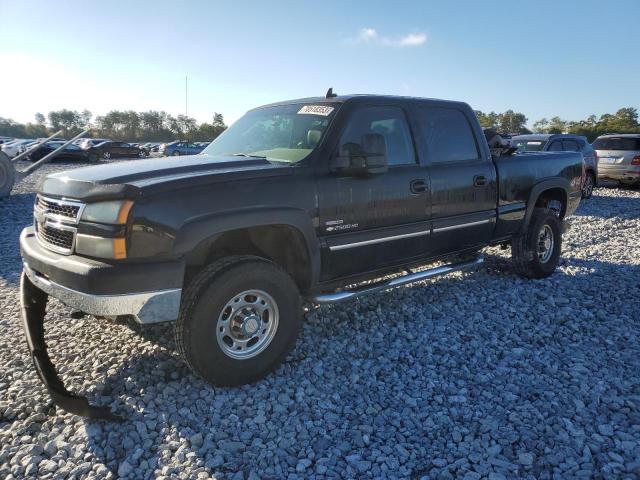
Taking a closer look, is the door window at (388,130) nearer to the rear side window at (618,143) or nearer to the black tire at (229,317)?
the black tire at (229,317)

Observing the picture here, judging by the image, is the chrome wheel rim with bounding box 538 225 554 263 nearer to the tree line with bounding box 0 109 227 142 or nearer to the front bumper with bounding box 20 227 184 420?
the front bumper with bounding box 20 227 184 420

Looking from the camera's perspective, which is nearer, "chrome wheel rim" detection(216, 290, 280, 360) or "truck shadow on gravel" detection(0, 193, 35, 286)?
"chrome wheel rim" detection(216, 290, 280, 360)

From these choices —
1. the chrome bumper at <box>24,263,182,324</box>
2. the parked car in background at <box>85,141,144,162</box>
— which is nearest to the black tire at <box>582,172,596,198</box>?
the chrome bumper at <box>24,263,182,324</box>

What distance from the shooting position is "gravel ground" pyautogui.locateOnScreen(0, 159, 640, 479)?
247 cm

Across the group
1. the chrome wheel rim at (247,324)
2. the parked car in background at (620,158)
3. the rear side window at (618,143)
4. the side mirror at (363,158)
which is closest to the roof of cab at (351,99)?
the side mirror at (363,158)

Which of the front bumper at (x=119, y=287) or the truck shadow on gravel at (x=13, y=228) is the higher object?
the front bumper at (x=119, y=287)

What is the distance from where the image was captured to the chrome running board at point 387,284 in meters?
3.58

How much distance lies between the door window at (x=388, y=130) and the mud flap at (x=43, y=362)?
2.46 m

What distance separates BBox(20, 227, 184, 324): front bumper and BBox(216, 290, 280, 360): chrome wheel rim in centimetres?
38

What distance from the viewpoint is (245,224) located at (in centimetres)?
306

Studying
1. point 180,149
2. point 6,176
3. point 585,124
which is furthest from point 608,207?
point 585,124

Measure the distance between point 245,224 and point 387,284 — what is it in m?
1.46

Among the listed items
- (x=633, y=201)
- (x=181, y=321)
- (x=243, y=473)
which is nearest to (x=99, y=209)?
(x=181, y=321)

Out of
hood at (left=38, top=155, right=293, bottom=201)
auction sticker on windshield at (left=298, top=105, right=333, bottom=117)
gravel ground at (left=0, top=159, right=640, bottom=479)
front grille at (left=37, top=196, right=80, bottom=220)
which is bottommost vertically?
gravel ground at (left=0, top=159, right=640, bottom=479)
